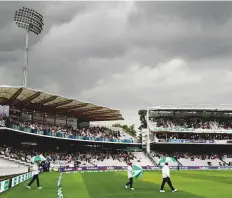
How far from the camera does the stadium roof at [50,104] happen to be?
180 feet

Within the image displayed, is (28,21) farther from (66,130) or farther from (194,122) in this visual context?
(194,122)

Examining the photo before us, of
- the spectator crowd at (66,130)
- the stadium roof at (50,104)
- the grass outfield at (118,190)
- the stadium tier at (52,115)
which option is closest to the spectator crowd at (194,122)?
the stadium tier at (52,115)

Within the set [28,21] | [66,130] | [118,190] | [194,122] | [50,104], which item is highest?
[28,21]

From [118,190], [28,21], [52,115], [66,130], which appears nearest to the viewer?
[118,190]

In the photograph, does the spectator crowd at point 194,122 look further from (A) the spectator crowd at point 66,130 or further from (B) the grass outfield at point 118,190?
(B) the grass outfield at point 118,190

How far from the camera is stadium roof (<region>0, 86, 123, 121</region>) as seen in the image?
54.9 m

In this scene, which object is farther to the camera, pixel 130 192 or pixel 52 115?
pixel 52 115

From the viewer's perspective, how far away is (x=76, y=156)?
226 feet

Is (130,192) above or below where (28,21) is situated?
below

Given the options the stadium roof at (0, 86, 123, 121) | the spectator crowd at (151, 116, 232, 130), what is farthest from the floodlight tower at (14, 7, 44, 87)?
the spectator crowd at (151, 116, 232, 130)

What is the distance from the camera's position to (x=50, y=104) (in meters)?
64.8

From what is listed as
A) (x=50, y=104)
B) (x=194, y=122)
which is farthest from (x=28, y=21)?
(x=194, y=122)

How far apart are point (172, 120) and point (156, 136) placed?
551cm

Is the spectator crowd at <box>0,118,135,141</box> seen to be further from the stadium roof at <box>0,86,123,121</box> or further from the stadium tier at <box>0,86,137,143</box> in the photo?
the stadium roof at <box>0,86,123,121</box>
